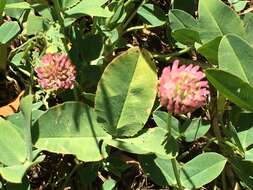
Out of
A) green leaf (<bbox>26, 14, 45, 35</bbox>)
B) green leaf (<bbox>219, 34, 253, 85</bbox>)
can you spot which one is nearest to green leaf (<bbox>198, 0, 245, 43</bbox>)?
green leaf (<bbox>219, 34, 253, 85</bbox>)

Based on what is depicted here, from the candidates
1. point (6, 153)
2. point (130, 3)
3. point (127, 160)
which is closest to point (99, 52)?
point (130, 3)

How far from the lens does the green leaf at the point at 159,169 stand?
1.57 meters

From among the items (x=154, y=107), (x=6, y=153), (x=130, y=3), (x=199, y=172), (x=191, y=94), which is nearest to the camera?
(x=191, y=94)

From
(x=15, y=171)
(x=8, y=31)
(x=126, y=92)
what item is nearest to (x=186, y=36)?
(x=126, y=92)

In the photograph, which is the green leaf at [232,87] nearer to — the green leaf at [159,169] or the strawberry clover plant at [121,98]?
the strawberry clover plant at [121,98]

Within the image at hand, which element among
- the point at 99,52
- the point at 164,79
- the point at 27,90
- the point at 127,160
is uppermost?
the point at 164,79

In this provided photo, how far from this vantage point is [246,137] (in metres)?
1.58

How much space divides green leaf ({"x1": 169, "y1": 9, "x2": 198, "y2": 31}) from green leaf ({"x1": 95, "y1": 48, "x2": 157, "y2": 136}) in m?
0.23

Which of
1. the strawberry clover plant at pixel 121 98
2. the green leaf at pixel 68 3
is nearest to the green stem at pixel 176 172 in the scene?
the strawberry clover plant at pixel 121 98

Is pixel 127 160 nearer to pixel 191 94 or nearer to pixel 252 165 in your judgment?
pixel 252 165

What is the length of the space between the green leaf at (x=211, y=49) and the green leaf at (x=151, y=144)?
25 centimetres

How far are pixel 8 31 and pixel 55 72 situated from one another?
33cm

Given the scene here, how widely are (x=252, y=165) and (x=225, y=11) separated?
0.42 metres

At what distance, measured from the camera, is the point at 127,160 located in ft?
5.69
